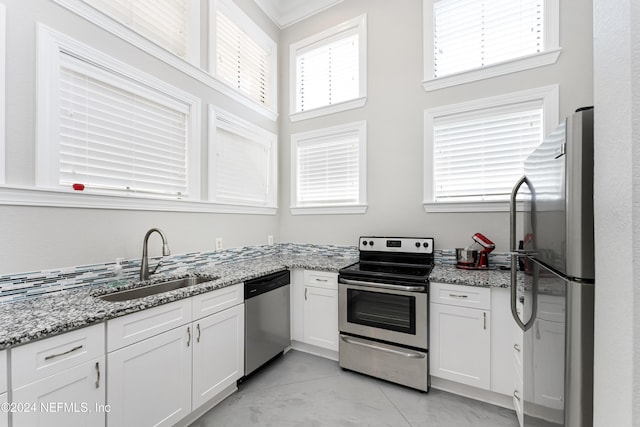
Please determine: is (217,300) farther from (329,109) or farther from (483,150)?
(483,150)

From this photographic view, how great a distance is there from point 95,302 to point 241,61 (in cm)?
280

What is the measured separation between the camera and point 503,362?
6.45 feet

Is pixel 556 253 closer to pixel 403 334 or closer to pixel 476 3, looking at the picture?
pixel 403 334

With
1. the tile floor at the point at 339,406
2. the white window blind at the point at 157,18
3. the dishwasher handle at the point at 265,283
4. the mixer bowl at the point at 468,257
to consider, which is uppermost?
the white window blind at the point at 157,18

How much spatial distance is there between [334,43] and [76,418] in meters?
3.94

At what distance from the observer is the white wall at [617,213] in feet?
1.87

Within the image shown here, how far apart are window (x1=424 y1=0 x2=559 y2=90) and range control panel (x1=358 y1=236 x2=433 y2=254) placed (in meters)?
1.58

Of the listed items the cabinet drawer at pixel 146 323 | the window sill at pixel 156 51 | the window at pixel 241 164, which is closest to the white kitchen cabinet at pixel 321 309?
the window at pixel 241 164

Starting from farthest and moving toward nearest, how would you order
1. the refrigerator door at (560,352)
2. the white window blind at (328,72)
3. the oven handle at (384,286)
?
the white window blind at (328,72) → the oven handle at (384,286) → the refrigerator door at (560,352)

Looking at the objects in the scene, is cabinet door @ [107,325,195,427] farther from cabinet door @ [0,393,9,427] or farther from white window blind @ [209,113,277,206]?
white window blind @ [209,113,277,206]

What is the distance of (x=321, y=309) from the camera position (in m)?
2.70

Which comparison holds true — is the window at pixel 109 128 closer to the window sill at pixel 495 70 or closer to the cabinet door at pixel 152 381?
the cabinet door at pixel 152 381

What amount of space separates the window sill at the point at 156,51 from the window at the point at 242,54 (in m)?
0.09

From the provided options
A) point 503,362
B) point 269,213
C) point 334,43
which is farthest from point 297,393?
point 334,43
